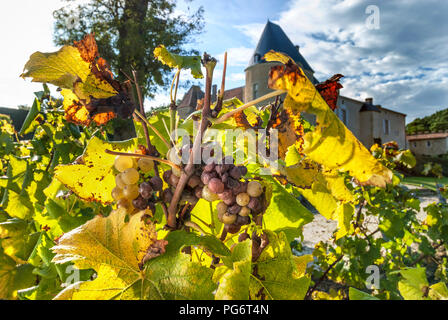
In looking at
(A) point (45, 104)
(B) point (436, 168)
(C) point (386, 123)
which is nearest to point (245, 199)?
(A) point (45, 104)

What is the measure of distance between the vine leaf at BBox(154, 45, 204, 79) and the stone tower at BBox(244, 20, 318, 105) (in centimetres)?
1757

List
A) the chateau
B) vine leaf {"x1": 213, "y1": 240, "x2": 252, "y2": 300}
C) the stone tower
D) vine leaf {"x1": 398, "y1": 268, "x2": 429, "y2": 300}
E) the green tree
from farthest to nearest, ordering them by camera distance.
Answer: the chateau, the stone tower, the green tree, vine leaf {"x1": 398, "y1": 268, "x2": 429, "y2": 300}, vine leaf {"x1": 213, "y1": 240, "x2": 252, "y2": 300}

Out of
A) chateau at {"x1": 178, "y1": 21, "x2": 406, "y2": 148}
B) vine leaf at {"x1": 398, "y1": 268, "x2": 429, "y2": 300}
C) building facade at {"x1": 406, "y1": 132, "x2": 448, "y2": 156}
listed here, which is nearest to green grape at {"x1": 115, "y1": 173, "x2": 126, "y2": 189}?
vine leaf at {"x1": 398, "y1": 268, "x2": 429, "y2": 300}

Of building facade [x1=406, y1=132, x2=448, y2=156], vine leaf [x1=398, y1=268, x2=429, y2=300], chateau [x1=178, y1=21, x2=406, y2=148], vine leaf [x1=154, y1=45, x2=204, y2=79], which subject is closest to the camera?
vine leaf [x1=154, y1=45, x2=204, y2=79]

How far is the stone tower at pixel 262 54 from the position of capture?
18219 mm

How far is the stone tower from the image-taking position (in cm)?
1822

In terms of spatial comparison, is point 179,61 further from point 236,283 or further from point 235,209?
point 236,283

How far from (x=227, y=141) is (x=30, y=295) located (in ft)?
2.98

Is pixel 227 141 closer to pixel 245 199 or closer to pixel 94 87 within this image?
pixel 245 199

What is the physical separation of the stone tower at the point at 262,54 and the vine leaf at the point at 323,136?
58.4 feet

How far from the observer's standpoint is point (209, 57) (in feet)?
1.68

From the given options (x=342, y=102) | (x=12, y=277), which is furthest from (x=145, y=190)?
(x=342, y=102)

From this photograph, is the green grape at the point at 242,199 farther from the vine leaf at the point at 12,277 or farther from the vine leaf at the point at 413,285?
the vine leaf at the point at 12,277

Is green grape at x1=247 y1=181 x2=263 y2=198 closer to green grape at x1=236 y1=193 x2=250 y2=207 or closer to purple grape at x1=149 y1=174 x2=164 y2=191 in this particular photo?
green grape at x1=236 y1=193 x2=250 y2=207
